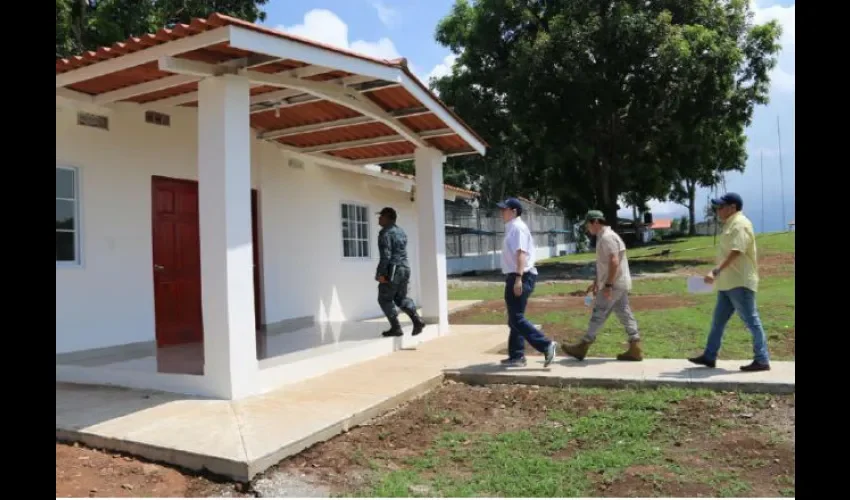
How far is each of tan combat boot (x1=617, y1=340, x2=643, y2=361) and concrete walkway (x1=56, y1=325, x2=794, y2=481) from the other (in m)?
0.16

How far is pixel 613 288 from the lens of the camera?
731cm

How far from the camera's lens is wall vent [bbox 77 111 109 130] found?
758 cm

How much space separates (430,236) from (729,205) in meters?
4.42

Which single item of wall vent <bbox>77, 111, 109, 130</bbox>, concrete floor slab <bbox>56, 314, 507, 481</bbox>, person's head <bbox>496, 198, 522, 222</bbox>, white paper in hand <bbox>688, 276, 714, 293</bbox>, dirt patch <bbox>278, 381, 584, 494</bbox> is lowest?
dirt patch <bbox>278, 381, 584, 494</bbox>

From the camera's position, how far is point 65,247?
24.6 feet

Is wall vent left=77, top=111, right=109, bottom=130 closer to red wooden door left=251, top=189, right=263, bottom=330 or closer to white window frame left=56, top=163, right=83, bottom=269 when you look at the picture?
white window frame left=56, top=163, right=83, bottom=269

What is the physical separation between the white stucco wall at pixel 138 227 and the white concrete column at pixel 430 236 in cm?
220

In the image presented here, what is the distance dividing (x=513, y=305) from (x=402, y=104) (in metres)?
3.21

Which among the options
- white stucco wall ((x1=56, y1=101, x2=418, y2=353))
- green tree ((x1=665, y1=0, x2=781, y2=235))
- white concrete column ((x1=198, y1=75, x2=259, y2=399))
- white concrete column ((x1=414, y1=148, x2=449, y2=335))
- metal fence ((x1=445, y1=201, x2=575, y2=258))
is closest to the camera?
white concrete column ((x1=198, y1=75, x2=259, y2=399))

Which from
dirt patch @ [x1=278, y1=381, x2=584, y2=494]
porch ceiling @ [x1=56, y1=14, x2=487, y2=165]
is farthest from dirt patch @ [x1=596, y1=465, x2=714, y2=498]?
porch ceiling @ [x1=56, y1=14, x2=487, y2=165]

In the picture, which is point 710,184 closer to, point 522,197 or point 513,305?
point 522,197

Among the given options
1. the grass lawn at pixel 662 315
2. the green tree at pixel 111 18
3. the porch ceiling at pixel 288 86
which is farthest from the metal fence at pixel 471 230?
the porch ceiling at pixel 288 86
